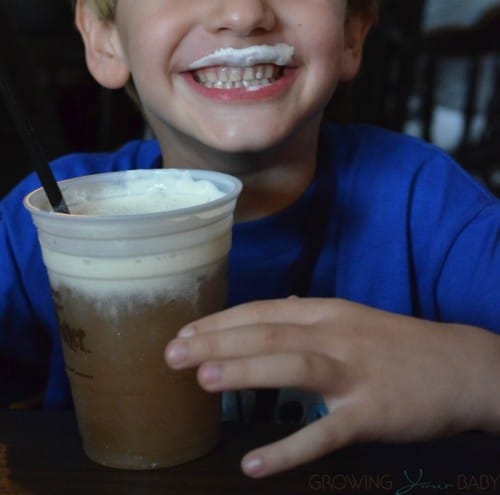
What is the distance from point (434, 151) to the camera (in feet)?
4.41

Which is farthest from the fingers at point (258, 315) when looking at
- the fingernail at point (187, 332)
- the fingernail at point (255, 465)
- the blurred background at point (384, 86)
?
the blurred background at point (384, 86)

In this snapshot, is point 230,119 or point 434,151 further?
point 434,151

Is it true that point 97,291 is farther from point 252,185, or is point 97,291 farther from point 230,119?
point 252,185

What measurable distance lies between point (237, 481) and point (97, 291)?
0.20 metres

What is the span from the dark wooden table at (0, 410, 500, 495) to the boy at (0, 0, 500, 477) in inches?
1.5

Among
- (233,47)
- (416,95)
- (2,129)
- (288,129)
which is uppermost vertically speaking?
(233,47)

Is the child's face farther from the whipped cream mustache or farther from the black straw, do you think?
the black straw

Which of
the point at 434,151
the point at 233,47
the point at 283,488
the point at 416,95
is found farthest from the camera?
the point at 416,95

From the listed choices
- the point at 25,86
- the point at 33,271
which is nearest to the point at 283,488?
the point at 33,271

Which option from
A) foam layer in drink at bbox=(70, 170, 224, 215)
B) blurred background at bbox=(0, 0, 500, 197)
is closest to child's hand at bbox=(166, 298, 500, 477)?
foam layer in drink at bbox=(70, 170, 224, 215)

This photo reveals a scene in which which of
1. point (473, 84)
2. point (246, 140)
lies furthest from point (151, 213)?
point (473, 84)

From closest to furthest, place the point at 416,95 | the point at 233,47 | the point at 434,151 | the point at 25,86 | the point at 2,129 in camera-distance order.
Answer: the point at 233,47
the point at 434,151
the point at 25,86
the point at 2,129
the point at 416,95

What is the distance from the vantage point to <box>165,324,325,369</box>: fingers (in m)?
0.67

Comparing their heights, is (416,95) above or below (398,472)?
below
